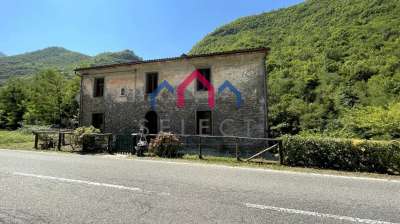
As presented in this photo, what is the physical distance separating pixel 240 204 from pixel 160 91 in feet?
46.9

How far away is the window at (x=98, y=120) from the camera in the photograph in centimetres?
2055

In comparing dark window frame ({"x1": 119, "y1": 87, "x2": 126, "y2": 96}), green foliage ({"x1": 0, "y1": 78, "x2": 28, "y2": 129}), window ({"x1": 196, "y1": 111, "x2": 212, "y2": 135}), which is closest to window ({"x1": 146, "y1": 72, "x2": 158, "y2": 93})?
dark window frame ({"x1": 119, "y1": 87, "x2": 126, "y2": 96})

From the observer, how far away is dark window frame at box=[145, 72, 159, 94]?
742 inches

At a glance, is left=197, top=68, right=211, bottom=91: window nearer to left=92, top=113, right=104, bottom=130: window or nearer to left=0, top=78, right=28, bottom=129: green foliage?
left=92, top=113, right=104, bottom=130: window

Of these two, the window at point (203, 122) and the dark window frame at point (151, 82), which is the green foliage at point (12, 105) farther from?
the window at point (203, 122)

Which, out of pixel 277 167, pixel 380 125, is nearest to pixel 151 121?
pixel 277 167

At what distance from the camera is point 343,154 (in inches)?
398

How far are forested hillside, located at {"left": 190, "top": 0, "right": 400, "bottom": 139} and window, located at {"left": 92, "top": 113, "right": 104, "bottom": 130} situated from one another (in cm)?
1639

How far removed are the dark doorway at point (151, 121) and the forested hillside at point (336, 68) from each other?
13866 mm

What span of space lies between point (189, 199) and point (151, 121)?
13.9 metres

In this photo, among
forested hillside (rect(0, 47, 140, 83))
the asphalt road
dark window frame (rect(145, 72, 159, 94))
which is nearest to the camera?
the asphalt road

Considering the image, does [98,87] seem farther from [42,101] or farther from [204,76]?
[42,101]

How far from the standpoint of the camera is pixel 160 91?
18531 mm

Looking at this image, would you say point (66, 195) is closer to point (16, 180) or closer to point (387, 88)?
point (16, 180)
